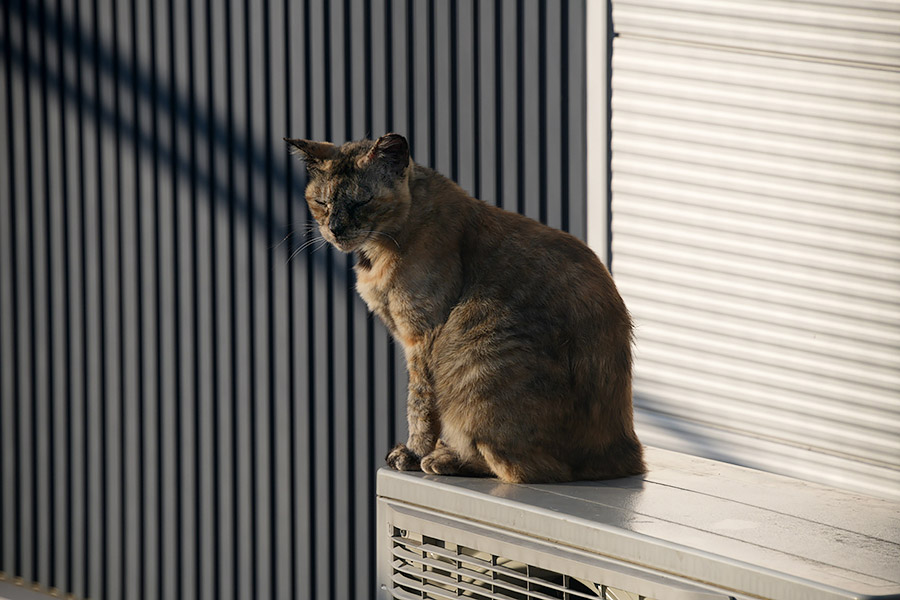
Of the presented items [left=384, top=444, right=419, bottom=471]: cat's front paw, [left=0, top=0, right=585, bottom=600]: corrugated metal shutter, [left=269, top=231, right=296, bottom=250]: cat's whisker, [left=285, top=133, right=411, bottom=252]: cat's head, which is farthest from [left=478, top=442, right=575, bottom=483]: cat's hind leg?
[left=269, top=231, right=296, bottom=250]: cat's whisker

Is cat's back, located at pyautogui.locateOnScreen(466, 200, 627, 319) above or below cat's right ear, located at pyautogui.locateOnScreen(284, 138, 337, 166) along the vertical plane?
below

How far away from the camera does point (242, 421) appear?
3977 mm

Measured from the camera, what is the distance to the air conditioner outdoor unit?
4.77 ft

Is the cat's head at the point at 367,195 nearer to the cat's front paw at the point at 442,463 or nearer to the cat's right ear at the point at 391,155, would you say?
the cat's right ear at the point at 391,155

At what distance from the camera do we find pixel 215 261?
13.2ft

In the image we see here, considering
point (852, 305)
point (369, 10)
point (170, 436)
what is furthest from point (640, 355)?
point (170, 436)

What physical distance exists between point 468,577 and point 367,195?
30.3 inches

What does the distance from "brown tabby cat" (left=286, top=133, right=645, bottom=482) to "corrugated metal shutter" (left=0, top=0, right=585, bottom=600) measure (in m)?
1.22

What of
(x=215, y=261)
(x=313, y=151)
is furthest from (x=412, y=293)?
(x=215, y=261)

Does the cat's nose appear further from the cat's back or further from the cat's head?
the cat's back

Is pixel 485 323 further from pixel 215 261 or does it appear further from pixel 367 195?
pixel 215 261

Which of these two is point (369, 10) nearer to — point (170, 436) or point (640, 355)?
point (640, 355)

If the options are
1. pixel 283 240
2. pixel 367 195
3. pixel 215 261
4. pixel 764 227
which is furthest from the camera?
pixel 215 261

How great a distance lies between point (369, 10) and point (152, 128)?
1.06 m
